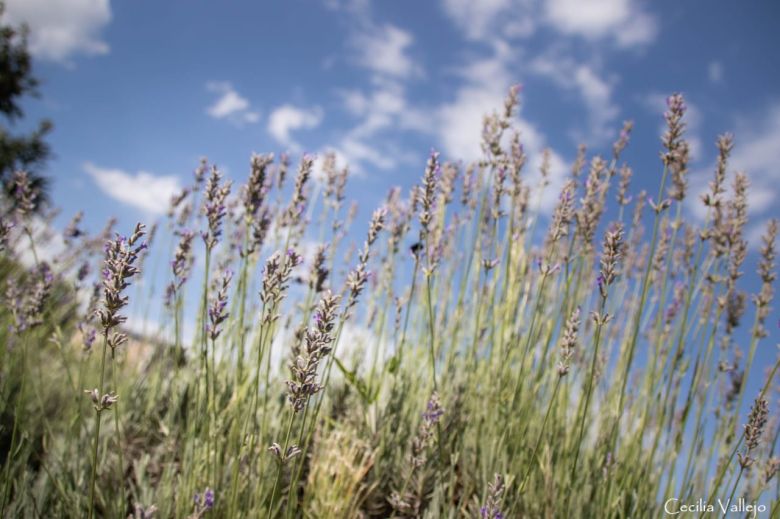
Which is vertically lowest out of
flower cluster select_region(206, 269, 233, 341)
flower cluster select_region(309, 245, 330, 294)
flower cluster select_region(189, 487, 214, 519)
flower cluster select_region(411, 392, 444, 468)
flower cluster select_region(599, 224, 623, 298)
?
flower cluster select_region(189, 487, 214, 519)

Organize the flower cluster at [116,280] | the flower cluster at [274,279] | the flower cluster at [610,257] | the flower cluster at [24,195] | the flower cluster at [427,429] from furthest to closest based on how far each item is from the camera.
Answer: the flower cluster at [24,195] < the flower cluster at [427,429] < the flower cluster at [610,257] < the flower cluster at [274,279] < the flower cluster at [116,280]

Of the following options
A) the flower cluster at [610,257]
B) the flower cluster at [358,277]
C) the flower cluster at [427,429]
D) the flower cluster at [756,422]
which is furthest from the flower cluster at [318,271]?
the flower cluster at [756,422]

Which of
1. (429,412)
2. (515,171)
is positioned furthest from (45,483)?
(515,171)

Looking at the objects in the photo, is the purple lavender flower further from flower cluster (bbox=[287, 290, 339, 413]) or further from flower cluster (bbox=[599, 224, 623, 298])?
flower cluster (bbox=[599, 224, 623, 298])

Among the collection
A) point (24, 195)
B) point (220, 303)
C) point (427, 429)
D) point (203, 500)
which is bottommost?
point (203, 500)

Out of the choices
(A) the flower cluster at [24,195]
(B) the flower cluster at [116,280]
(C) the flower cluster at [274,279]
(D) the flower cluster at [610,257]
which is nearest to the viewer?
(B) the flower cluster at [116,280]

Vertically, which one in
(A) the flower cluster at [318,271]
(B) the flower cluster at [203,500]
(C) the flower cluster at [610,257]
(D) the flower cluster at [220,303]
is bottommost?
(B) the flower cluster at [203,500]

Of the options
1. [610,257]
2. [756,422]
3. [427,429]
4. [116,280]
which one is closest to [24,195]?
[116,280]

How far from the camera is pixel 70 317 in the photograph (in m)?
4.78

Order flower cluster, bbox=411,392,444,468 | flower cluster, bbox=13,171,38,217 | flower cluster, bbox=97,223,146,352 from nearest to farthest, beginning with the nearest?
flower cluster, bbox=97,223,146,352 → flower cluster, bbox=411,392,444,468 → flower cluster, bbox=13,171,38,217

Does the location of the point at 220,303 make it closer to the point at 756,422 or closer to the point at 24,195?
the point at 24,195

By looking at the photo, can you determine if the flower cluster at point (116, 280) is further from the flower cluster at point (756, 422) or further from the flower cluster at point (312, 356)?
the flower cluster at point (756, 422)

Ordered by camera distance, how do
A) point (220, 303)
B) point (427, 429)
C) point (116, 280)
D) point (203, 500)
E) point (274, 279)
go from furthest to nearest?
1. point (427, 429)
2. point (203, 500)
3. point (220, 303)
4. point (274, 279)
5. point (116, 280)

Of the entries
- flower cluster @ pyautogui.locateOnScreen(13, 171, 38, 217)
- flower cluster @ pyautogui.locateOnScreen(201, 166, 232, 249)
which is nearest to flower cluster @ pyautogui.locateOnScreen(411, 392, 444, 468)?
flower cluster @ pyautogui.locateOnScreen(201, 166, 232, 249)
